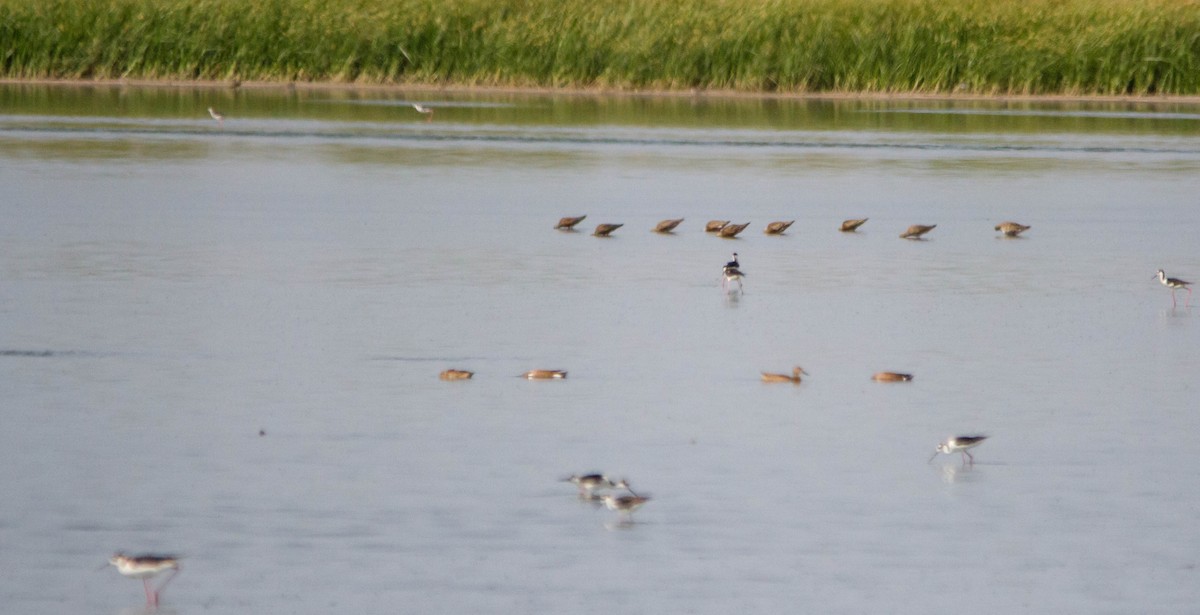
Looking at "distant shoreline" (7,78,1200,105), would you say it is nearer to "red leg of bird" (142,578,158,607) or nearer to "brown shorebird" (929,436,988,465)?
"brown shorebird" (929,436,988,465)

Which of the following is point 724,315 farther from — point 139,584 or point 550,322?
point 139,584

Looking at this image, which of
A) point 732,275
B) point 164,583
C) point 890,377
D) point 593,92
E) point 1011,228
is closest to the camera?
point 164,583

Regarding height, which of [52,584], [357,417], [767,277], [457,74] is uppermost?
[457,74]

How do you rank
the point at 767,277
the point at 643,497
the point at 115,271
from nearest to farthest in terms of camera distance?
the point at 643,497, the point at 115,271, the point at 767,277

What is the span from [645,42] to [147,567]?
30.4 metres

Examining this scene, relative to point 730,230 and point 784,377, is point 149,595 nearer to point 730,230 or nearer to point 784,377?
point 784,377

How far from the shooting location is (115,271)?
14.8m

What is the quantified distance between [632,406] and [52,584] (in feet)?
12.5

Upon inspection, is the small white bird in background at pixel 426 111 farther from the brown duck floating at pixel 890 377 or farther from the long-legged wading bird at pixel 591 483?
the long-legged wading bird at pixel 591 483

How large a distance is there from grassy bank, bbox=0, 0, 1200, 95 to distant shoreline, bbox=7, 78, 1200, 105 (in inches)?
6.7

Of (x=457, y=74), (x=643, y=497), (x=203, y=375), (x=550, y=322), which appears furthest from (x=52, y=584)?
(x=457, y=74)

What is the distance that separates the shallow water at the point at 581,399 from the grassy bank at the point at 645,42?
1352cm

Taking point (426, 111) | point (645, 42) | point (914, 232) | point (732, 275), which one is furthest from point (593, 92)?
point (732, 275)

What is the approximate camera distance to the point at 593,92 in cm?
3866
